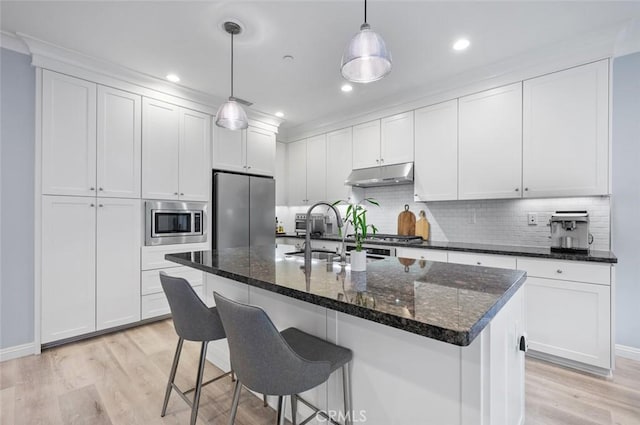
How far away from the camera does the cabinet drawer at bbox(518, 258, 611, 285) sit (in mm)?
2162

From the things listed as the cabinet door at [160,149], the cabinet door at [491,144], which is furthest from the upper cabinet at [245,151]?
the cabinet door at [491,144]

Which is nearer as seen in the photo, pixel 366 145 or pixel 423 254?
pixel 423 254

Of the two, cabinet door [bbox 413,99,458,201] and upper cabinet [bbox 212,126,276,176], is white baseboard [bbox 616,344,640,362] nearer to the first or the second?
cabinet door [bbox 413,99,458,201]

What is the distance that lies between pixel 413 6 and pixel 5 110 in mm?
3358

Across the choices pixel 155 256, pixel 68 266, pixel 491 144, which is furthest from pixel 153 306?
pixel 491 144

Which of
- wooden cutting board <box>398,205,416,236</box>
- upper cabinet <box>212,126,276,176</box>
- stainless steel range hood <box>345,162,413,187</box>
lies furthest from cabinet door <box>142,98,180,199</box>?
wooden cutting board <box>398,205,416,236</box>

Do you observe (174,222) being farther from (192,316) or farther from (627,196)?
Result: (627,196)

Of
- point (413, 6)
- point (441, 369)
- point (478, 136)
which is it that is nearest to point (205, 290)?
point (441, 369)

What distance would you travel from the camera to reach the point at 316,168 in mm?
4664

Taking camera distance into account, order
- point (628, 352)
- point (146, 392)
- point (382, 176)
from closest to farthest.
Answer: point (146, 392) < point (628, 352) < point (382, 176)

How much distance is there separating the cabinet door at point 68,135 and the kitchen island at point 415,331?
78.3 inches

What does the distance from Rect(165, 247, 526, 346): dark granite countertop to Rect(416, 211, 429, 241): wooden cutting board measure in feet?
6.28

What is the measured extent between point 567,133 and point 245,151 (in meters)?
3.55

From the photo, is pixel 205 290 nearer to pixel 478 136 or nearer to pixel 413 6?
pixel 413 6
